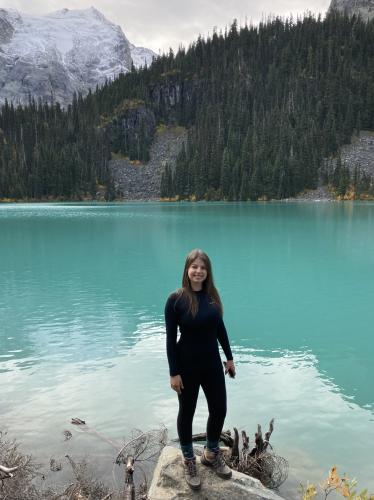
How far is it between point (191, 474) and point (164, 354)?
682 cm

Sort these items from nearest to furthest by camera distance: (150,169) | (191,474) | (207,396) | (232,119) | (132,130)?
(191,474), (207,396), (150,169), (232,119), (132,130)

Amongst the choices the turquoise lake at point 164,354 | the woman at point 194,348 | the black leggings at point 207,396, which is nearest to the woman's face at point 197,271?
the woman at point 194,348

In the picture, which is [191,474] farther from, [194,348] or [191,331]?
[191,331]

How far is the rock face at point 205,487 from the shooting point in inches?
181

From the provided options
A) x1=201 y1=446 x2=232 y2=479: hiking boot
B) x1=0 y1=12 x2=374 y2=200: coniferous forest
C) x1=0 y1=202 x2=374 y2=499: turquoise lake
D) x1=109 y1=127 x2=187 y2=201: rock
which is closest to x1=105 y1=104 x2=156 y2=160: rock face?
x1=0 y1=12 x2=374 y2=200: coniferous forest

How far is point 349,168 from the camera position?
12675 cm

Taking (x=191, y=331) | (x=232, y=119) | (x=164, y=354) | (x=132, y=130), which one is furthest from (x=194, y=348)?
(x=132, y=130)

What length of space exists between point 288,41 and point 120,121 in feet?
248

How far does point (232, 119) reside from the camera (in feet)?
534

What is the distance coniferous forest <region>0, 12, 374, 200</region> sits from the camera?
136 m

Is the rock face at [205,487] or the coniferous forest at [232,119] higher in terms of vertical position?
the coniferous forest at [232,119]

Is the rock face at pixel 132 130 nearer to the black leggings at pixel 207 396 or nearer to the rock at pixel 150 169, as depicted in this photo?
the rock at pixel 150 169

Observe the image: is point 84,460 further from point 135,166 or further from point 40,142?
point 40,142

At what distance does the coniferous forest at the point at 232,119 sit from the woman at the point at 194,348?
119449 mm
